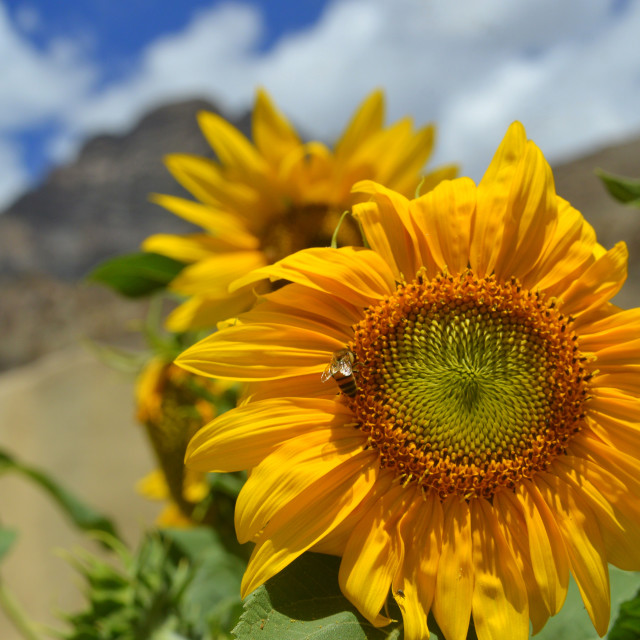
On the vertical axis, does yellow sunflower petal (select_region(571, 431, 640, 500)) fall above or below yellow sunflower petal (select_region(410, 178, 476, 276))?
below

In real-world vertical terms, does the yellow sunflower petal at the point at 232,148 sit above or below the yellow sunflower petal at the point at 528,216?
above

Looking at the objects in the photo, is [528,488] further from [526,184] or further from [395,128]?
[395,128]

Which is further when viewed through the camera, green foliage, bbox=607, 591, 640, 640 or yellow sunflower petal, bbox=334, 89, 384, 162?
yellow sunflower petal, bbox=334, 89, 384, 162

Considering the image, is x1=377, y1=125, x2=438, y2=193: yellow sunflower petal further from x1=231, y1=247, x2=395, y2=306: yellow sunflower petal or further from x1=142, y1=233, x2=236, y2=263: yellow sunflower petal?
x1=231, y1=247, x2=395, y2=306: yellow sunflower petal

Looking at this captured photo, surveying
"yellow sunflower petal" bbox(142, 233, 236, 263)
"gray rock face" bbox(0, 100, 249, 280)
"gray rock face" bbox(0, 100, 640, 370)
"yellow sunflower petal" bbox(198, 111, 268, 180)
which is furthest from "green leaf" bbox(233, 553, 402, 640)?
"gray rock face" bbox(0, 100, 249, 280)

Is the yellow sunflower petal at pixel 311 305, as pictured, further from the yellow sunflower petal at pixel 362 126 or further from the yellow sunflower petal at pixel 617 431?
the yellow sunflower petal at pixel 362 126

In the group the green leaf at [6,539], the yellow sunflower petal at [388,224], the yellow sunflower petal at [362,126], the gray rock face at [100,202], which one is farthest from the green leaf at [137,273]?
the gray rock face at [100,202]

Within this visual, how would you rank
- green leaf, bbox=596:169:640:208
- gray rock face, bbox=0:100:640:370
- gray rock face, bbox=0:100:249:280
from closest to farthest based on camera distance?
green leaf, bbox=596:169:640:208 < gray rock face, bbox=0:100:640:370 < gray rock face, bbox=0:100:249:280

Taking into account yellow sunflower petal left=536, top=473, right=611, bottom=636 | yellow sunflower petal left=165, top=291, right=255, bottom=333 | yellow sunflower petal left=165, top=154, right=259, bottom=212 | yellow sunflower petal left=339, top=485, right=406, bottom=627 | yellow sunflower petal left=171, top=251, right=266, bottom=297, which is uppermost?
yellow sunflower petal left=165, top=154, right=259, bottom=212
